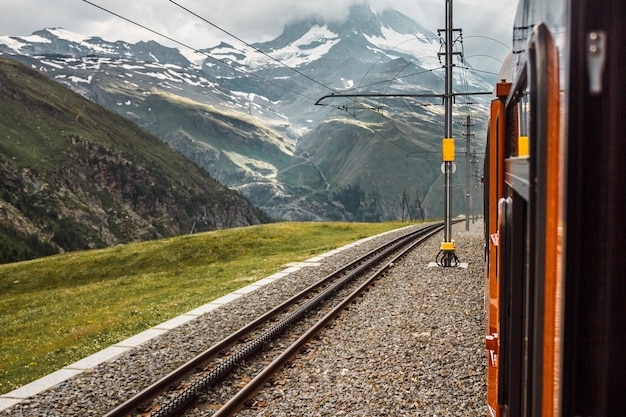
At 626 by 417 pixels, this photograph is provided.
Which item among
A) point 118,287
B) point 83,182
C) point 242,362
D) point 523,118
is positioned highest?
point 83,182

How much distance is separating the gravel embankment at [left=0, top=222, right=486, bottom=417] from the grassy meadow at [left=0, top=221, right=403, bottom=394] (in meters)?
2.93

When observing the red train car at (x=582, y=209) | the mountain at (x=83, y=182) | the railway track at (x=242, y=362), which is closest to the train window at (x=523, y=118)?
the red train car at (x=582, y=209)

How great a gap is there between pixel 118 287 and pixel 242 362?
17.9m

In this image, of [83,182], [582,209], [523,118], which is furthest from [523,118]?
[83,182]

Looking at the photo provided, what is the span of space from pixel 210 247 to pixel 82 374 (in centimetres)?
2750

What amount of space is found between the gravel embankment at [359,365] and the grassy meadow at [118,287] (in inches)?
116

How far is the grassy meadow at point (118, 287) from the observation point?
46.2 feet

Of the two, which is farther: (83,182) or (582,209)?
(83,182)

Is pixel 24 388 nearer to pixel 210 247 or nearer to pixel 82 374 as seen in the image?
pixel 82 374

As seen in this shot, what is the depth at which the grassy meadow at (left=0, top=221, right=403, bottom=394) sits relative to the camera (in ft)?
46.2

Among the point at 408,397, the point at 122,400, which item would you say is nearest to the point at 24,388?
the point at 122,400

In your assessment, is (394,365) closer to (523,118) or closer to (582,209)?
(523,118)

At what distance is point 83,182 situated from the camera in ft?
421

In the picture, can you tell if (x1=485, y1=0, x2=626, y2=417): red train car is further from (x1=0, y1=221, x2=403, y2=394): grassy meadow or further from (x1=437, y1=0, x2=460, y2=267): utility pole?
(x1=437, y1=0, x2=460, y2=267): utility pole
